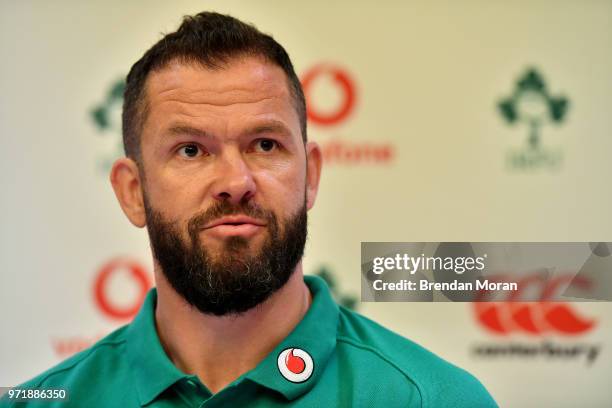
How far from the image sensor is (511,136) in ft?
7.19

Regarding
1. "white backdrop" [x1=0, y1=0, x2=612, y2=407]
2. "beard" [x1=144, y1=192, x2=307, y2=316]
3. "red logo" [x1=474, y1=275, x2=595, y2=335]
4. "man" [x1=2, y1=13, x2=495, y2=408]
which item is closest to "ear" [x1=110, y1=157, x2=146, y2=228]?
"man" [x1=2, y1=13, x2=495, y2=408]

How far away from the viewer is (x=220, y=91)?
167 centimetres

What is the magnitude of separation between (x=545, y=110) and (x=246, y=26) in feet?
2.75

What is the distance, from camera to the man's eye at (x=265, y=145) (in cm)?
168

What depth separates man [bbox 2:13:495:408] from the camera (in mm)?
1639

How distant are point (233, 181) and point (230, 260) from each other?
0.15 meters

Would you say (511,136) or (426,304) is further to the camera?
(511,136)

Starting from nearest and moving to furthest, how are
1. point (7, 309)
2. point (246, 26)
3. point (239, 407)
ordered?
point (239, 407) → point (246, 26) → point (7, 309)

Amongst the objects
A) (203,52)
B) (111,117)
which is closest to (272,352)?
(203,52)

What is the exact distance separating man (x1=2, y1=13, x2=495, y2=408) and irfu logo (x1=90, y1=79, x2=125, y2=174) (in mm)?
372

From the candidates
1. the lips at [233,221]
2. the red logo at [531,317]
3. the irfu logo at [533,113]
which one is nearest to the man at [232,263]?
the lips at [233,221]

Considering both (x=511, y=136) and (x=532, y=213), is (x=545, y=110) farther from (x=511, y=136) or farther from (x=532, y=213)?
(x=532, y=213)

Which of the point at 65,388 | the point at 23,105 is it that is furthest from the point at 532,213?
the point at 23,105

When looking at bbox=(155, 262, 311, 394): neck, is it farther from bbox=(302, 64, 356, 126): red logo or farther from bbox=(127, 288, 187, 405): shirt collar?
bbox=(302, 64, 356, 126): red logo
